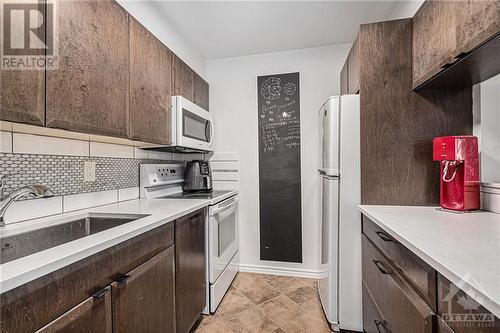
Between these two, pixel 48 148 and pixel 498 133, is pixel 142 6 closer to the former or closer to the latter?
pixel 48 148

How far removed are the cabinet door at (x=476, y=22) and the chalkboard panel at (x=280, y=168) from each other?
62.7 inches

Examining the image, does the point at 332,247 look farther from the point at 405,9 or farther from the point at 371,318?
the point at 405,9

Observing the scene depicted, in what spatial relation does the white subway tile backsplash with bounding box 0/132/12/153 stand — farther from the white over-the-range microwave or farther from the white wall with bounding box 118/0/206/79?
the white wall with bounding box 118/0/206/79

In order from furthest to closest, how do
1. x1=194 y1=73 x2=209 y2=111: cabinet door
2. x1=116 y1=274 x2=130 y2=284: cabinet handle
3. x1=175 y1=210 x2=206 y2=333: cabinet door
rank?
x1=194 y1=73 x2=209 y2=111: cabinet door → x1=175 y1=210 x2=206 y2=333: cabinet door → x1=116 y1=274 x2=130 y2=284: cabinet handle

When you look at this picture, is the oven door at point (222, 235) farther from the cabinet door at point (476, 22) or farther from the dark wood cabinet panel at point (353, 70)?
the cabinet door at point (476, 22)

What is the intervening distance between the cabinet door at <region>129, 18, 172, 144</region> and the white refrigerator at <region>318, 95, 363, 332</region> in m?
1.20

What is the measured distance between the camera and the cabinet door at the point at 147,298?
0.94 m

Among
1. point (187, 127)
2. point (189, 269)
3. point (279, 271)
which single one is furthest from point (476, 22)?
point (279, 271)

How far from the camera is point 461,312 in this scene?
2.05 feet

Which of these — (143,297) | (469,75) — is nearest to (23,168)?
(143,297)

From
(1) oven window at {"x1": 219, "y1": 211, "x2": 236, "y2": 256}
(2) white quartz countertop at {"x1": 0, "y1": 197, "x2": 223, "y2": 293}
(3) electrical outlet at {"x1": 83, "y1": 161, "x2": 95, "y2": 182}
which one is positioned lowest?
(1) oven window at {"x1": 219, "y1": 211, "x2": 236, "y2": 256}

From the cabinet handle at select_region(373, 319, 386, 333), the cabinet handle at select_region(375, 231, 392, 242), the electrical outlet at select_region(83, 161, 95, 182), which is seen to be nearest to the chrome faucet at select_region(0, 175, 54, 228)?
the electrical outlet at select_region(83, 161, 95, 182)

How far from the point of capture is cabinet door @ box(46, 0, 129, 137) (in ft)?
3.24

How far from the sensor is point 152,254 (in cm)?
116
